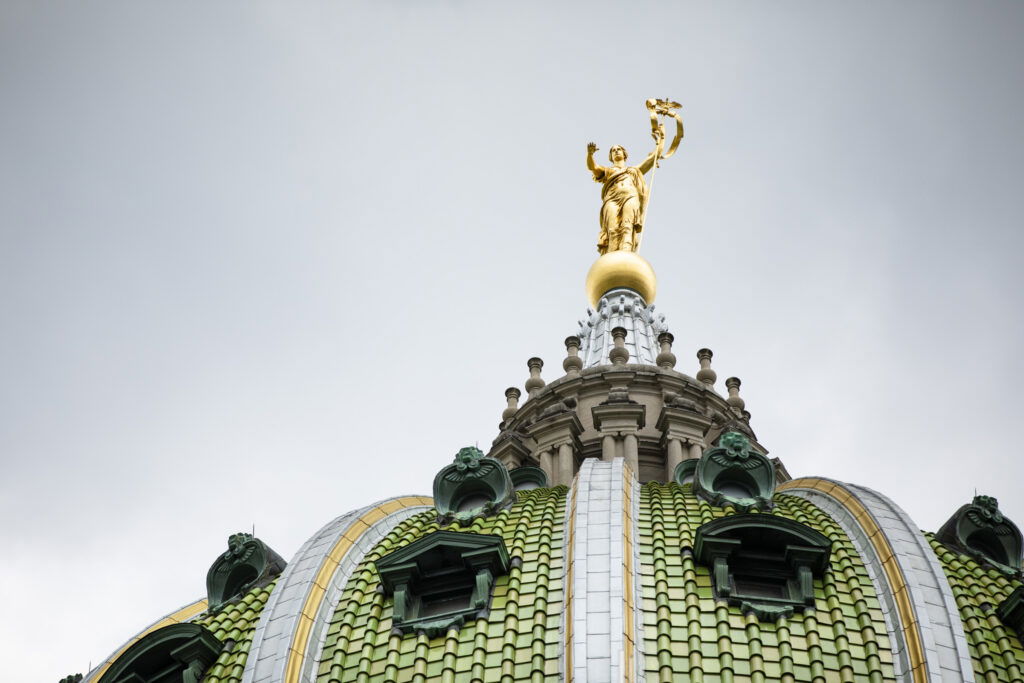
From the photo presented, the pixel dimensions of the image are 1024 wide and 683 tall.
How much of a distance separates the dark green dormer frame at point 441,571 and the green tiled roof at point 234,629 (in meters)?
3.05

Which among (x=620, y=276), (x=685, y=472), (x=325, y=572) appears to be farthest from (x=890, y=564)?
(x=620, y=276)

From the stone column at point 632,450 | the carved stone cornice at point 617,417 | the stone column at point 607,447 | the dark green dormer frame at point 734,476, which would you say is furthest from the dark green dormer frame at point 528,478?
the dark green dormer frame at point 734,476

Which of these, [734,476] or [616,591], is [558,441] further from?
[616,591]

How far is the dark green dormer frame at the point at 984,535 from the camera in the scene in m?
34.2

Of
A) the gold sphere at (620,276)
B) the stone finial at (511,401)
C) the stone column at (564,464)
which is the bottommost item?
the stone column at (564,464)

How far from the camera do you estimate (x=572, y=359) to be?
159ft

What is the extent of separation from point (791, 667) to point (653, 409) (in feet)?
60.6

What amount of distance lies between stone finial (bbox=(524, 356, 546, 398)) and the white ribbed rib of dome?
5.14 ft

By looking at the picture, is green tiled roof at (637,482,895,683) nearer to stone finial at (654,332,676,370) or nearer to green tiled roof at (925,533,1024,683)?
green tiled roof at (925,533,1024,683)

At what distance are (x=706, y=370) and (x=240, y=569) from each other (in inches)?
714

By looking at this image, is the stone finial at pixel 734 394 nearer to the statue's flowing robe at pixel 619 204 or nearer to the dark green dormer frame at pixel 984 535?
the statue's flowing robe at pixel 619 204

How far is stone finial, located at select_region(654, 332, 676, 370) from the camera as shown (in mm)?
48312

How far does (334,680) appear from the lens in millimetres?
29219

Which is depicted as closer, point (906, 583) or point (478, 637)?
point (478, 637)
